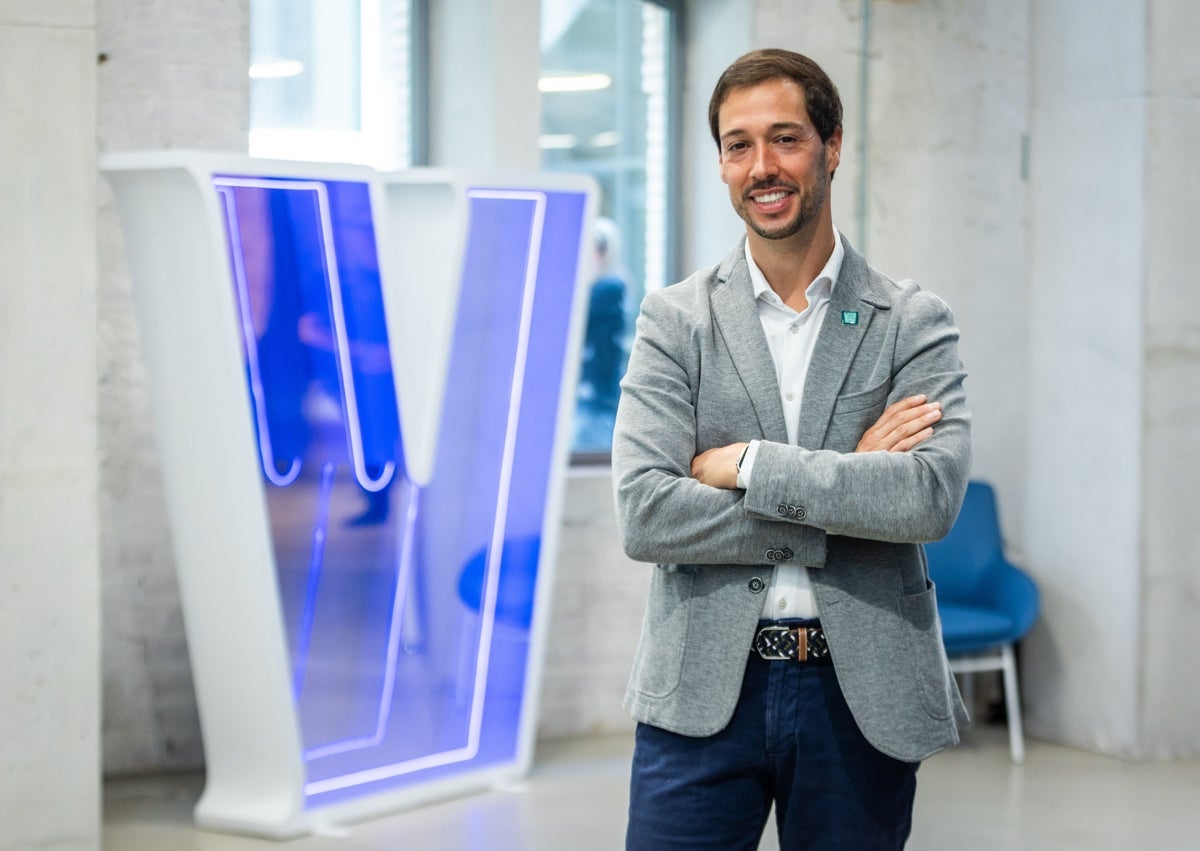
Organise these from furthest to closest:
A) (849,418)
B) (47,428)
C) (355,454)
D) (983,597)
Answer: (983,597), (355,454), (47,428), (849,418)

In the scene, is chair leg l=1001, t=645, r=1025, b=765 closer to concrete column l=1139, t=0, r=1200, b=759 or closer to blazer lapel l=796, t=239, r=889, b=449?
concrete column l=1139, t=0, r=1200, b=759

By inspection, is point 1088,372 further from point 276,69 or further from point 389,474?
point 276,69

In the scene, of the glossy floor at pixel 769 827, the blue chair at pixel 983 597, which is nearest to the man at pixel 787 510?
the glossy floor at pixel 769 827

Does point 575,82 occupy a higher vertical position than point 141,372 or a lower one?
higher

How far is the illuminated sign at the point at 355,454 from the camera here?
4.04 metres

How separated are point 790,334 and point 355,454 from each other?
2.42 metres

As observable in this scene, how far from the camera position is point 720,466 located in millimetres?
2074

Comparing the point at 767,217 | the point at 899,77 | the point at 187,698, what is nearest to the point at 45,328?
the point at 187,698

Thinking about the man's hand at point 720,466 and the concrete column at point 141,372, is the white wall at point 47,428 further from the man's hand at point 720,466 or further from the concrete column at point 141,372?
the man's hand at point 720,466

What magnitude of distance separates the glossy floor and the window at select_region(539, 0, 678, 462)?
150 centimetres

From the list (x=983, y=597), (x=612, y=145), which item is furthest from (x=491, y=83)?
(x=983, y=597)

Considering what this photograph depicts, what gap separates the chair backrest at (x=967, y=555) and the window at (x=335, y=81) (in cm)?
240

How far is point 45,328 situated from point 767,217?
2.19 meters

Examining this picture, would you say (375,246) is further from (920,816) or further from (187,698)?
(920,816)
